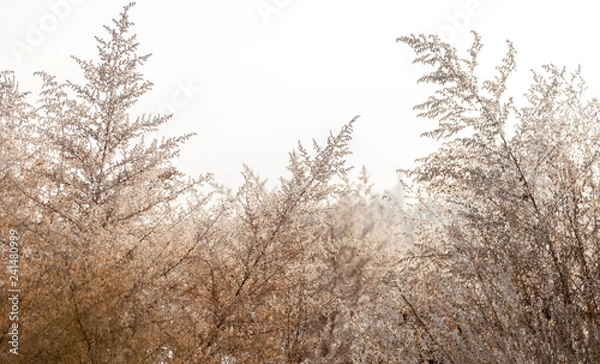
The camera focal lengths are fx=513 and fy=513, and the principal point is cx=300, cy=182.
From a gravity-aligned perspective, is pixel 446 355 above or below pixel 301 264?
below

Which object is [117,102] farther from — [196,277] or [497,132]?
[497,132]

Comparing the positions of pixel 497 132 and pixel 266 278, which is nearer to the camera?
pixel 497 132

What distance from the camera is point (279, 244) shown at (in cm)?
597

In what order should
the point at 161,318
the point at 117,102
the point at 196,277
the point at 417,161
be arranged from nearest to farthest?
the point at 161,318, the point at 417,161, the point at 196,277, the point at 117,102

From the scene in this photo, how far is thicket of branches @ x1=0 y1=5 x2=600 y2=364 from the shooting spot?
438cm

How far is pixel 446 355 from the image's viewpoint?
4.32 m

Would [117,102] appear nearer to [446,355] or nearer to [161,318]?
[161,318]

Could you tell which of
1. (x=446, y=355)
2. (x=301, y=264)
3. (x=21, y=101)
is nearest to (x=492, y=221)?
(x=446, y=355)

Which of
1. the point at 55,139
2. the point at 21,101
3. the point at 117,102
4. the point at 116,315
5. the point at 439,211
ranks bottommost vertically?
the point at 116,315

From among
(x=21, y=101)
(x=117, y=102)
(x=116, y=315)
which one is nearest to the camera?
(x=116, y=315)

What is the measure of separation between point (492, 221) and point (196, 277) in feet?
10.9

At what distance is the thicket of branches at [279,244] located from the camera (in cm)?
438

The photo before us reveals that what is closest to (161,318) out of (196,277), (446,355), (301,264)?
(196,277)

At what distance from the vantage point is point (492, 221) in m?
4.81
